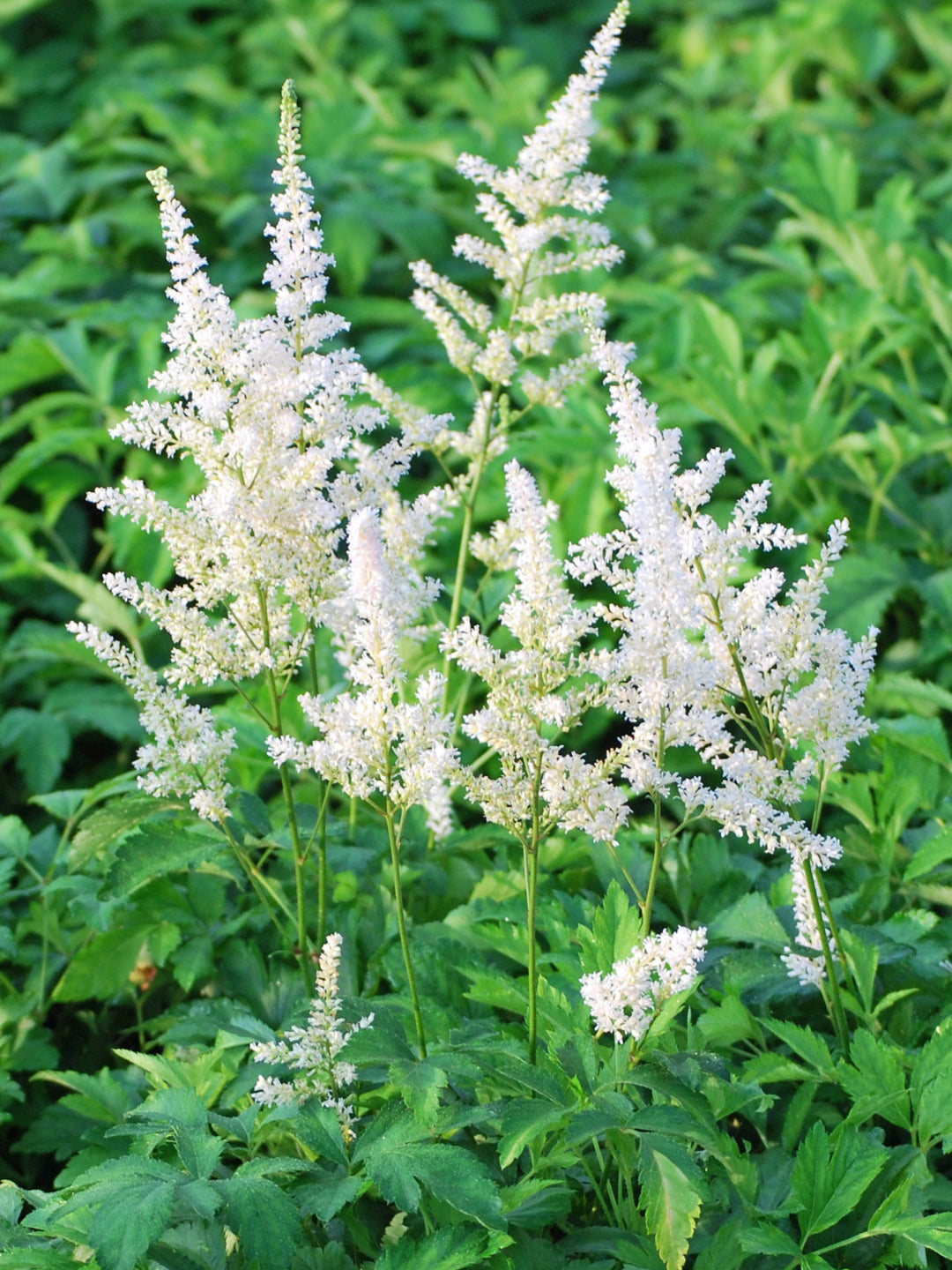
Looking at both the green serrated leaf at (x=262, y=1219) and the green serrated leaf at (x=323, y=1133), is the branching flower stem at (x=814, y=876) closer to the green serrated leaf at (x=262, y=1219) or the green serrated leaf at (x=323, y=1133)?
the green serrated leaf at (x=323, y=1133)

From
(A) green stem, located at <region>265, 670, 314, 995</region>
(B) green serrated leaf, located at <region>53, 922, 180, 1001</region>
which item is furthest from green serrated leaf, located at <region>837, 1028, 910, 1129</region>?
(B) green serrated leaf, located at <region>53, 922, 180, 1001</region>

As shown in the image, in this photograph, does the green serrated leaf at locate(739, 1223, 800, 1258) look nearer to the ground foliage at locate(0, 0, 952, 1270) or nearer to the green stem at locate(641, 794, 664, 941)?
the ground foliage at locate(0, 0, 952, 1270)

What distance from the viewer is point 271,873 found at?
9.59 feet

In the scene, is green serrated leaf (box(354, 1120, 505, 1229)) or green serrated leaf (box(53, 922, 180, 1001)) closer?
green serrated leaf (box(354, 1120, 505, 1229))

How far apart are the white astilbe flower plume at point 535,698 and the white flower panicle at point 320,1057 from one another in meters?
0.32

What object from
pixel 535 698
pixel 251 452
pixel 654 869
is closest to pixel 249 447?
pixel 251 452

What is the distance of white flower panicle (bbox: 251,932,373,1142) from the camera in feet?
6.43

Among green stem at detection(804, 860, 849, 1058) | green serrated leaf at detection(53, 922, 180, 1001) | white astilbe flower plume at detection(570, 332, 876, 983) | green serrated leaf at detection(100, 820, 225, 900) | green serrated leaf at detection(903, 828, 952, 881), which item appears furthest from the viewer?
green serrated leaf at detection(53, 922, 180, 1001)

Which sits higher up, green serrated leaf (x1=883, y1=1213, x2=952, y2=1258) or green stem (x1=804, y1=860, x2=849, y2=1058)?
green stem (x1=804, y1=860, x2=849, y2=1058)

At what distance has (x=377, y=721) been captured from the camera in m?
1.81

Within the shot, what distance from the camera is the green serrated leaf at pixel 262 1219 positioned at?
68.9 inches

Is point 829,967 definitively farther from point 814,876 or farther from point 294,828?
point 294,828

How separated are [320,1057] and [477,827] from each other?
Result: 784mm

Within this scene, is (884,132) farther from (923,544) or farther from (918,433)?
(923,544)
